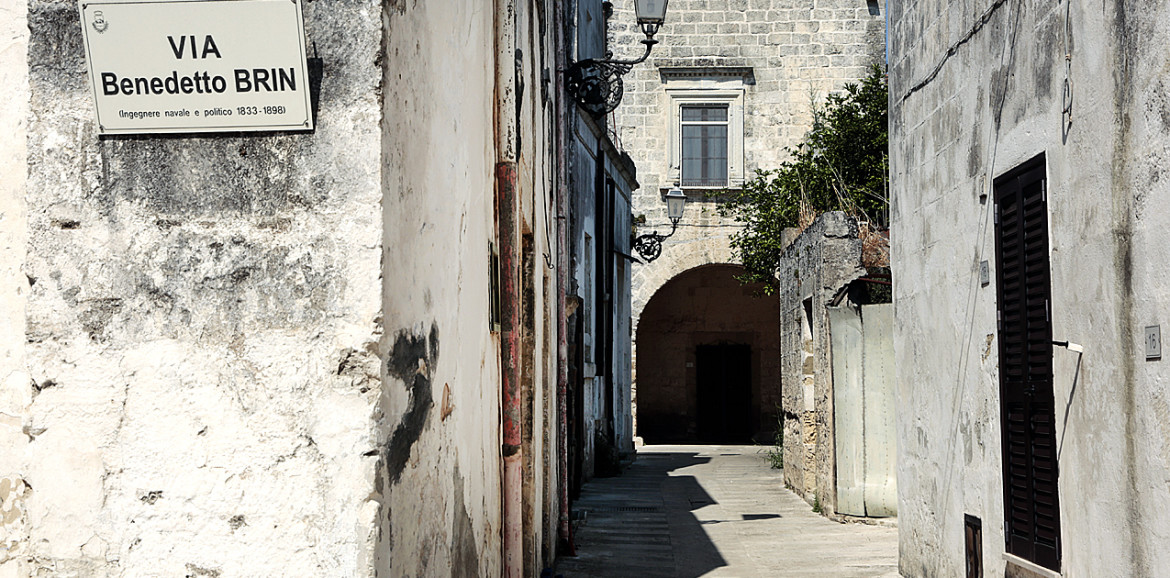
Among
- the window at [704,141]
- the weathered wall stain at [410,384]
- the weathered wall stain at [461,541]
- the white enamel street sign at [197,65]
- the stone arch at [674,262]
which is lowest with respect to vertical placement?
the weathered wall stain at [461,541]

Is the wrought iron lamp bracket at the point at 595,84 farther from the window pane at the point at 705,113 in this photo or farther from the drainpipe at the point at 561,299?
the window pane at the point at 705,113

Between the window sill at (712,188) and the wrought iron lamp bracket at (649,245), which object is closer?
the wrought iron lamp bracket at (649,245)

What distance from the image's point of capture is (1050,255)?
4.77 m

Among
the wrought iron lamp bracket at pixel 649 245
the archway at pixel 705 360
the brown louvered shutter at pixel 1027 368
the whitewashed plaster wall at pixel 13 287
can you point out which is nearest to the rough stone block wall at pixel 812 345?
the brown louvered shutter at pixel 1027 368

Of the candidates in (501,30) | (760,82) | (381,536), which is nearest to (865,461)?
(501,30)

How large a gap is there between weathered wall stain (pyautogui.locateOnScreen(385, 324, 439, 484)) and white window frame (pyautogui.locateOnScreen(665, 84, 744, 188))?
18544 millimetres

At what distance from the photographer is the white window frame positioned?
21.4m

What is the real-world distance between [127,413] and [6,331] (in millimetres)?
433

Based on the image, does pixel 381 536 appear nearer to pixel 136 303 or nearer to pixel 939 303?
pixel 136 303

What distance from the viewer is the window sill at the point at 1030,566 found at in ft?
15.7

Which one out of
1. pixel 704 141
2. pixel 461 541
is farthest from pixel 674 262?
pixel 461 541

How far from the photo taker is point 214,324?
2709 mm

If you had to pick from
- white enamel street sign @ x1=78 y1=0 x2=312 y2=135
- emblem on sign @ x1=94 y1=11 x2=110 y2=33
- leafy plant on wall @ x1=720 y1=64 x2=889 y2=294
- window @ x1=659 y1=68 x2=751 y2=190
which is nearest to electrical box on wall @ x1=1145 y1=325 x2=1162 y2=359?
white enamel street sign @ x1=78 y1=0 x2=312 y2=135

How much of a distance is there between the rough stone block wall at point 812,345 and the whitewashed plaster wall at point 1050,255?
321 cm
